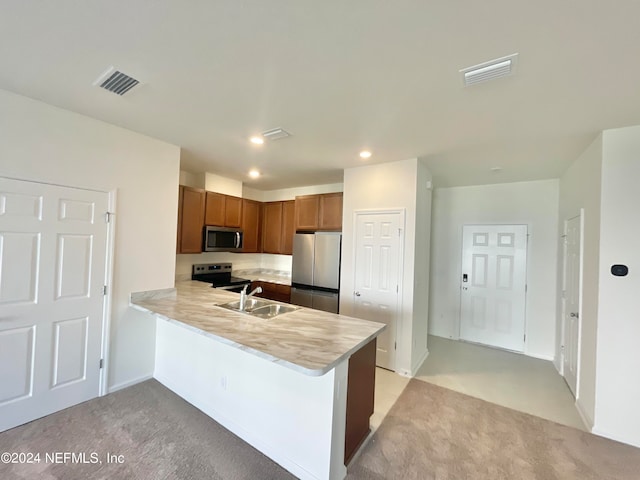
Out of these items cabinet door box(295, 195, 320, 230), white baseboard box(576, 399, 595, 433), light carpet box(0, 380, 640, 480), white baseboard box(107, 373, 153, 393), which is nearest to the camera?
light carpet box(0, 380, 640, 480)

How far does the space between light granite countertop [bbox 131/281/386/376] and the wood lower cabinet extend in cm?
158

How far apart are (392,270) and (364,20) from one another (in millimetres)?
2679

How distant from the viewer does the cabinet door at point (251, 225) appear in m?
4.87

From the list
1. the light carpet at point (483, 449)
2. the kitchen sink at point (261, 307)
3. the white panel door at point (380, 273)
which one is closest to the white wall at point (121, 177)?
the kitchen sink at point (261, 307)

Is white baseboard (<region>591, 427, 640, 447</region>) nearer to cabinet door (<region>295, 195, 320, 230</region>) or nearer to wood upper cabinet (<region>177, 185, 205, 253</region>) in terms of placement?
cabinet door (<region>295, 195, 320, 230</region>)

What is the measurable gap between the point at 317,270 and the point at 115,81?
121 inches

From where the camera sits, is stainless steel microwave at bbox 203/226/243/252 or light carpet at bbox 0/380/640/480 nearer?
light carpet at bbox 0/380/640/480

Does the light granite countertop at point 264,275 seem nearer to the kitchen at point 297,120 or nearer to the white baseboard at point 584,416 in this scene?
the kitchen at point 297,120

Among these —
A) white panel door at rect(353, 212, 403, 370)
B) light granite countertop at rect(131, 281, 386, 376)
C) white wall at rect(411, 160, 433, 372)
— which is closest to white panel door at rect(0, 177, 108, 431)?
light granite countertop at rect(131, 281, 386, 376)

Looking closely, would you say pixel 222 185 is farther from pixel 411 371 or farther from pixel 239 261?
pixel 411 371

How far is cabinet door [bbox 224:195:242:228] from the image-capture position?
4.49 meters

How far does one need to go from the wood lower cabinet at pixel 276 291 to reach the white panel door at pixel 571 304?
142 inches

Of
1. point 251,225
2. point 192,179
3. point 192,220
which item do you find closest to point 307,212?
point 251,225

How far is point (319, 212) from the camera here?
4297 mm
